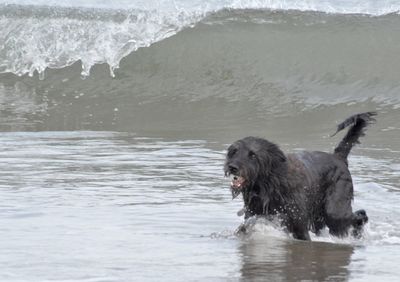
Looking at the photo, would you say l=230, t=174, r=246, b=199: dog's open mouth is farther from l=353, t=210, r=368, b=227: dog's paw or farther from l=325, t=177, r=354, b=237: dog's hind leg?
l=353, t=210, r=368, b=227: dog's paw

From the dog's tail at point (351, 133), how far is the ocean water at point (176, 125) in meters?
0.56

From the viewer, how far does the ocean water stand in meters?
6.55

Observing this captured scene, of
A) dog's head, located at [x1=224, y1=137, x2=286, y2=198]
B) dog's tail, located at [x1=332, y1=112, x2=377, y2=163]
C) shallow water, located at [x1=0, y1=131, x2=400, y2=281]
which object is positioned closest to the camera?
shallow water, located at [x1=0, y1=131, x2=400, y2=281]

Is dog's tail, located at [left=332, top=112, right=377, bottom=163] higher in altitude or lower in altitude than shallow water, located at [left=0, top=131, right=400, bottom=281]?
higher

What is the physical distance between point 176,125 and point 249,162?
634 cm

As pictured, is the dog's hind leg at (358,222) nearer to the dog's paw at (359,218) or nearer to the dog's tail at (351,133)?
the dog's paw at (359,218)

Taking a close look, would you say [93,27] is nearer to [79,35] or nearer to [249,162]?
[79,35]

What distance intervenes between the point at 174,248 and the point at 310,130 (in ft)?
20.7

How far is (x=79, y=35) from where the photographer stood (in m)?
17.7

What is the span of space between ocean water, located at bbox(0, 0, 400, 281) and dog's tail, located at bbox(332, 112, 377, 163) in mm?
561

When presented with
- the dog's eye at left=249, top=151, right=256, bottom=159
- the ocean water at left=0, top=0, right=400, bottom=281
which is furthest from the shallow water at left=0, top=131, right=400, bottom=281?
the dog's eye at left=249, top=151, right=256, bottom=159

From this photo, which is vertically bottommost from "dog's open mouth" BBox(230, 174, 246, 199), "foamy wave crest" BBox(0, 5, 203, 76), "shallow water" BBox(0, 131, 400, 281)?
"shallow water" BBox(0, 131, 400, 281)

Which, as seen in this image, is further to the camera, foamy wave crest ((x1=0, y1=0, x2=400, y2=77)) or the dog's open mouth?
foamy wave crest ((x1=0, y1=0, x2=400, y2=77))

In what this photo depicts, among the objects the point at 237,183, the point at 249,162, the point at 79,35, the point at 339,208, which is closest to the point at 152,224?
the point at 237,183
